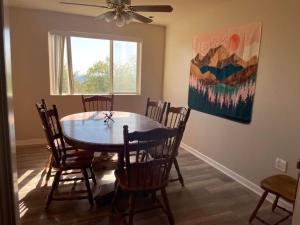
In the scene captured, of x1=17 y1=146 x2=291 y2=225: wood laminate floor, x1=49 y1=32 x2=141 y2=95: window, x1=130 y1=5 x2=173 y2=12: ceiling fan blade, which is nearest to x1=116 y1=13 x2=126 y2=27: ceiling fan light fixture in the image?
x1=130 y1=5 x2=173 y2=12: ceiling fan blade

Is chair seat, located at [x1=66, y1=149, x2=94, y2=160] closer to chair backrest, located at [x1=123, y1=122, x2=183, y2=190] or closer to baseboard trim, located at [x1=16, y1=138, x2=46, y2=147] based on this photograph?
chair backrest, located at [x1=123, y1=122, x2=183, y2=190]

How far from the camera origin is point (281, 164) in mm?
2438

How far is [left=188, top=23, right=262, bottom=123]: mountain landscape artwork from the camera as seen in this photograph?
276 centimetres

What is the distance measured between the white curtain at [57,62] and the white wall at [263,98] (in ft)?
7.02

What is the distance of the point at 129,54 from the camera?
4.61 metres

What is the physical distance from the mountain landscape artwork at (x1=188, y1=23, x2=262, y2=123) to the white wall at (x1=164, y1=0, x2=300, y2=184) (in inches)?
3.8

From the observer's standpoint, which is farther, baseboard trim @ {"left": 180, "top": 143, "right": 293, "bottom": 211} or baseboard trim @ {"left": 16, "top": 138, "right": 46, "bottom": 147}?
baseboard trim @ {"left": 16, "top": 138, "right": 46, "bottom": 147}

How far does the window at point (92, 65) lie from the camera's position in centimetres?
409

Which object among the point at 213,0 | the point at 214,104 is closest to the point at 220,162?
the point at 214,104

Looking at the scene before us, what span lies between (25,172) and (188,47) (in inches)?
123

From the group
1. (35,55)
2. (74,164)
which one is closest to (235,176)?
(74,164)

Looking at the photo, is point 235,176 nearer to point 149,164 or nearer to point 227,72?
point 227,72

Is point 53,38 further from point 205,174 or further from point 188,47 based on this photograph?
point 205,174

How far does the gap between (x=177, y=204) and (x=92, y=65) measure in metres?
3.03
